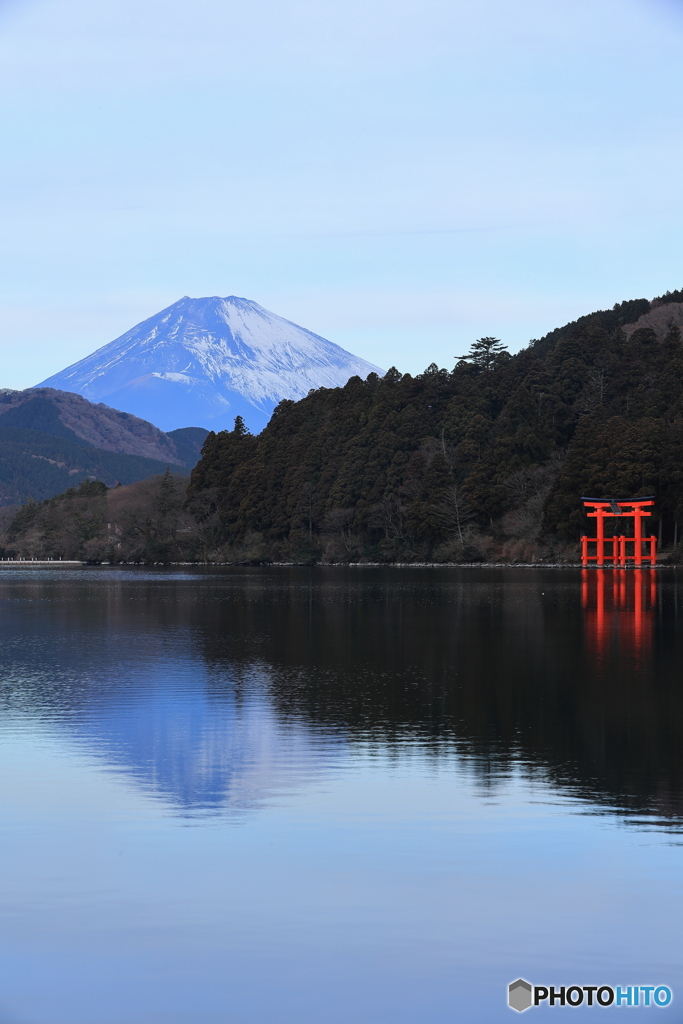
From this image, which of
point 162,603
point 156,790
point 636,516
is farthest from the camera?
point 636,516

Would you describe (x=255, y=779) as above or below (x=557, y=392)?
below

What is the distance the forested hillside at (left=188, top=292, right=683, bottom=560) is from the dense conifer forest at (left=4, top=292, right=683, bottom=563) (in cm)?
13

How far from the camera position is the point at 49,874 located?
320 inches

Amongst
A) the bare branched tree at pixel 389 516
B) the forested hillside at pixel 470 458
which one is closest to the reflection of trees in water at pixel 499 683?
the forested hillside at pixel 470 458

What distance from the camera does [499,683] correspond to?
57.0ft

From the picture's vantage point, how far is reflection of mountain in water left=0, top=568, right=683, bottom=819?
37.6 ft

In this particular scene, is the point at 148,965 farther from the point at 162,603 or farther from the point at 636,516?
the point at 636,516

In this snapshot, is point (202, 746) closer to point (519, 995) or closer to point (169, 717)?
point (169, 717)

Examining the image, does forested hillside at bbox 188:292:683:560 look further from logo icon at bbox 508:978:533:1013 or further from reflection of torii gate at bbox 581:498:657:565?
logo icon at bbox 508:978:533:1013

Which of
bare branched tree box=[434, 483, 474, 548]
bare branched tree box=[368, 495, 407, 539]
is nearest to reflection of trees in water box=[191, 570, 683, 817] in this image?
bare branched tree box=[434, 483, 474, 548]

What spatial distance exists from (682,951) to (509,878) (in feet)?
4.79

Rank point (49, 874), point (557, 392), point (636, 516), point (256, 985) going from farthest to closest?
1. point (557, 392)
2. point (636, 516)
3. point (49, 874)
4. point (256, 985)

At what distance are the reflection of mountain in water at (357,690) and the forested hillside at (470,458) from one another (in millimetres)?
35320

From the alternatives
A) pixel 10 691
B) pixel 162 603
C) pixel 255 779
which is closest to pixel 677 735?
pixel 255 779
